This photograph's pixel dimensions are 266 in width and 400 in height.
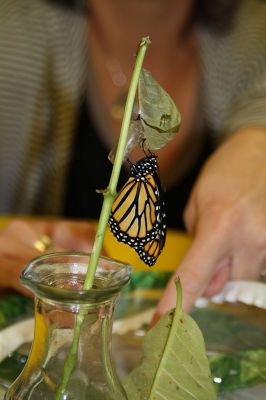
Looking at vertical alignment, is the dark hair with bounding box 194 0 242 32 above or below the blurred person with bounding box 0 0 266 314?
above

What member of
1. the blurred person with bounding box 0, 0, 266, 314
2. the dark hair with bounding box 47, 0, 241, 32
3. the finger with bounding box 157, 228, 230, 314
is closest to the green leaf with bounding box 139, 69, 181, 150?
the finger with bounding box 157, 228, 230, 314

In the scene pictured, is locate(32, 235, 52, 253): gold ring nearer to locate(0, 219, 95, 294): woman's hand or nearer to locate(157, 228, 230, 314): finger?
locate(0, 219, 95, 294): woman's hand

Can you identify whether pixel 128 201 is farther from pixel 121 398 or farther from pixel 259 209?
pixel 259 209

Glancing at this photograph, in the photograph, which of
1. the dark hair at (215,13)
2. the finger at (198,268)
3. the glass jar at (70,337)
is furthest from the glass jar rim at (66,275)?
the dark hair at (215,13)

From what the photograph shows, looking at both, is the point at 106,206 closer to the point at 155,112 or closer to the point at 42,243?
the point at 155,112

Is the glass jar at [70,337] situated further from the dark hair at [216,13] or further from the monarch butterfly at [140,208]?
the dark hair at [216,13]

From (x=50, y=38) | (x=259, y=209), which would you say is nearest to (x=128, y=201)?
(x=259, y=209)
